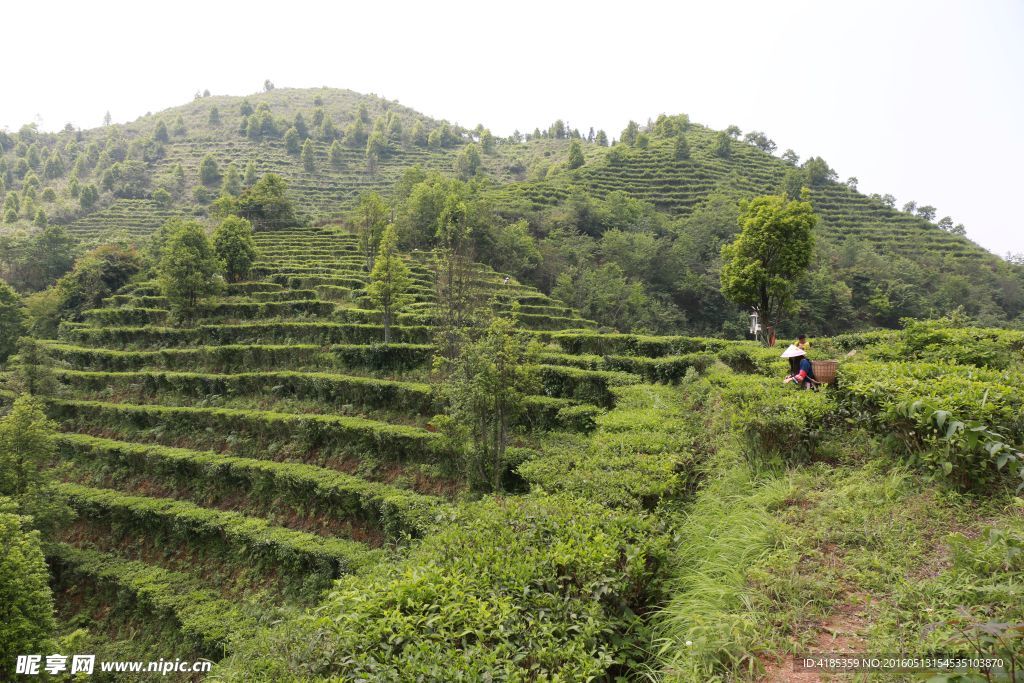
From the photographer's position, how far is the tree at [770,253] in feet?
60.5

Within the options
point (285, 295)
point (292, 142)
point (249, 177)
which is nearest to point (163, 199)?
point (249, 177)

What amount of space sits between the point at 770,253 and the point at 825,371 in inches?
524

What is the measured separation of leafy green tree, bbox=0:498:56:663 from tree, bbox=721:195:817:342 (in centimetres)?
2278

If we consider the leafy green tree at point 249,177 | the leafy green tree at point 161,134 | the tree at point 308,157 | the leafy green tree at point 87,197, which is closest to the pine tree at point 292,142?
the tree at point 308,157

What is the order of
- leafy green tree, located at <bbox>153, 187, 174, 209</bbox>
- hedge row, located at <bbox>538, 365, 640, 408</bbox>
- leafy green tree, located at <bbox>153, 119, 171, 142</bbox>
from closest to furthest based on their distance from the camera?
hedge row, located at <bbox>538, 365, 640, 408</bbox>
leafy green tree, located at <bbox>153, 187, 174, 209</bbox>
leafy green tree, located at <bbox>153, 119, 171, 142</bbox>

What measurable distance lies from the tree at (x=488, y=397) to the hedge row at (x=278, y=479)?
62.8 inches

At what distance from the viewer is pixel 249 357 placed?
2288cm

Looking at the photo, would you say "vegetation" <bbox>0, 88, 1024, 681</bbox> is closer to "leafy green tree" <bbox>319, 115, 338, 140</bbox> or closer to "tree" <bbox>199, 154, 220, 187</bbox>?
"tree" <bbox>199, 154, 220, 187</bbox>

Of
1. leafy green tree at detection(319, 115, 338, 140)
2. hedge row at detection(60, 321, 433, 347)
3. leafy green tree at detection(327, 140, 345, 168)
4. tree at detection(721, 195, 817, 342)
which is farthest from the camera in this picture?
leafy green tree at detection(319, 115, 338, 140)

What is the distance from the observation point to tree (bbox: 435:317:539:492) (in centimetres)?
1128

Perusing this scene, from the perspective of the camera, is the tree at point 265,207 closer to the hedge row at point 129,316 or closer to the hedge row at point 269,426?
the hedge row at point 129,316

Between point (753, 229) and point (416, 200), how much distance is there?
1001 inches

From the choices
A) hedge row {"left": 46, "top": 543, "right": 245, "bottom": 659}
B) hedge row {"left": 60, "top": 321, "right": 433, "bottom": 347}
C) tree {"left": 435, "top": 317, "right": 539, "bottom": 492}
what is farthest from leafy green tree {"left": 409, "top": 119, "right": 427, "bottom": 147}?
tree {"left": 435, "top": 317, "right": 539, "bottom": 492}

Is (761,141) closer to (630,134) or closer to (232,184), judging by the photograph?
(630,134)
